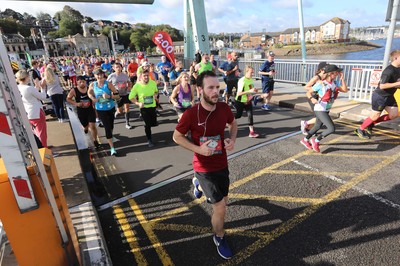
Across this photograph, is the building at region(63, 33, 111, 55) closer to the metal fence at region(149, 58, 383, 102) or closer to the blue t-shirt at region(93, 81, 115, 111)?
the metal fence at region(149, 58, 383, 102)

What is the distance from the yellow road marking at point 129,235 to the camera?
296 cm

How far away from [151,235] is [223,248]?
99 centimetres

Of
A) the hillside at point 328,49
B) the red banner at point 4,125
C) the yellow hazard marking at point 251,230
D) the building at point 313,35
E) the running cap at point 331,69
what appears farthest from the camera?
the building at point 313,35

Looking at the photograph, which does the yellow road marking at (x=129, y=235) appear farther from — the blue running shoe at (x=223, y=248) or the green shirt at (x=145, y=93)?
the green shirt at (x=145, y=93)

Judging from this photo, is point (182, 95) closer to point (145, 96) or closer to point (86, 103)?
point (145, 96)

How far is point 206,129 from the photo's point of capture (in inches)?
110

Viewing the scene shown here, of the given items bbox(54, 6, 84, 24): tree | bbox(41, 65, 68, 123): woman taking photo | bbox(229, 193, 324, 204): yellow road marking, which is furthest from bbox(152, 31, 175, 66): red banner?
bbox(54, 6, 84, 24): tree

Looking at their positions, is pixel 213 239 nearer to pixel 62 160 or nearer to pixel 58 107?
pixel 62 160

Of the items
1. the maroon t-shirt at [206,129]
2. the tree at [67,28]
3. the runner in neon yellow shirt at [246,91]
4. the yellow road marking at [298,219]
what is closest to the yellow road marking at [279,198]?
the yellow road marking at [298,219]

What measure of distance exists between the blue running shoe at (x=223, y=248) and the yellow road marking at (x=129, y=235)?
2.75 feet

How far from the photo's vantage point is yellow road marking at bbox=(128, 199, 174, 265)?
294 centimetres

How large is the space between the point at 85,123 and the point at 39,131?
1.23m

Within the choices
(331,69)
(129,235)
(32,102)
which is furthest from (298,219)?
(32,102)

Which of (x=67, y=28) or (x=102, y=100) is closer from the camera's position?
(x=102, y=100)
